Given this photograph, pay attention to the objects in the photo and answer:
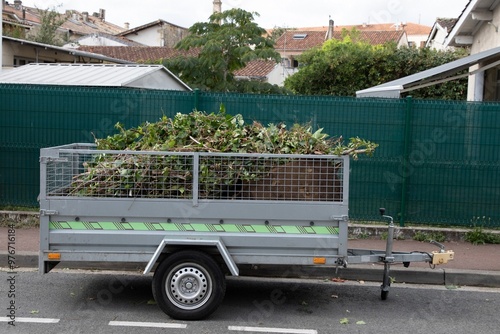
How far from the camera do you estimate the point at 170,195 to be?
6.50 meters

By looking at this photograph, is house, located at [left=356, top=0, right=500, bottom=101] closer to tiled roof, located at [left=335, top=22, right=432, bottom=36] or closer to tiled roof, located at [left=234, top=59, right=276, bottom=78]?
tiled roof, located at [left=234, top=59, right=276, bottom=78]

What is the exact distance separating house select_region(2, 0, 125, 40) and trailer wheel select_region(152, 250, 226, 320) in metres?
28.4

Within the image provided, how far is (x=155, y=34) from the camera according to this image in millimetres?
60688

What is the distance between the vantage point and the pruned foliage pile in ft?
Answer: 21.3

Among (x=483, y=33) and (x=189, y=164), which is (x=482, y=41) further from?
(x=189, y=164)

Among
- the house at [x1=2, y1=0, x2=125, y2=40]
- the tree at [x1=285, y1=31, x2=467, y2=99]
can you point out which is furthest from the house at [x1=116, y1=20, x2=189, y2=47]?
the tree at [x1=285, y1=31, x2=467, y2=99]

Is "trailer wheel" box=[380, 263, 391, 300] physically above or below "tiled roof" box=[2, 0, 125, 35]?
below

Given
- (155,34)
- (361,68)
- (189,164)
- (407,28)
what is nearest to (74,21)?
(155,34)

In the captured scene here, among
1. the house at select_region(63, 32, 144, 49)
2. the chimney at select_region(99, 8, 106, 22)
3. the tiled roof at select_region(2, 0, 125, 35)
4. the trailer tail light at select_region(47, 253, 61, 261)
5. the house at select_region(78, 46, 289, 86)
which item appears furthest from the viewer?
the chimney at select_region(99, 8, 106, 22)

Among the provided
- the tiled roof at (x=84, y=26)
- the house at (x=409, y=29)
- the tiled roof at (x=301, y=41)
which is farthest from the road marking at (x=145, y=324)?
the house at (x=409, y=29)

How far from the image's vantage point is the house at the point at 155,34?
5978 cm

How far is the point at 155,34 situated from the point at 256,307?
5621 cm

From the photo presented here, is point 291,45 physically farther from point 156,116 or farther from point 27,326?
point 27,326

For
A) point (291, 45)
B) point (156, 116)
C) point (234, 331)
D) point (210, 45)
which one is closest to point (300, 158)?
point (234, 331)
